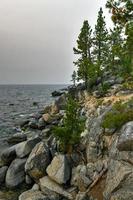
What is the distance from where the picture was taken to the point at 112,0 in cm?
2466

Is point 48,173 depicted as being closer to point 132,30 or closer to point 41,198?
point 41,198

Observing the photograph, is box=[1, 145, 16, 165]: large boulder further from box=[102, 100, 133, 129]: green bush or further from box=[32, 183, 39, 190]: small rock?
box=[102, 100, 133, 129]: green bush

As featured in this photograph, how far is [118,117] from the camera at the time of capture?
2047 cm

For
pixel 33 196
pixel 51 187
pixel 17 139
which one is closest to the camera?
pixel 33 196

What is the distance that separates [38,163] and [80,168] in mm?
3672

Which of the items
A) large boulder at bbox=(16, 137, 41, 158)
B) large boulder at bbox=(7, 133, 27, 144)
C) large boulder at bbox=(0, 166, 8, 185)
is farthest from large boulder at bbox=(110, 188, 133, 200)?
large boulder at bbox=(7, 133, 27, 144)

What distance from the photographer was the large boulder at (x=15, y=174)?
23328 mm

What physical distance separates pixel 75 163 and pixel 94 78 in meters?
33.8

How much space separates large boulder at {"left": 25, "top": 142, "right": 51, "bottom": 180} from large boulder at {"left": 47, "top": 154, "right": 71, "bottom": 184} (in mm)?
954

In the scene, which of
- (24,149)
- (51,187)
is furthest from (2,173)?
(51,187)

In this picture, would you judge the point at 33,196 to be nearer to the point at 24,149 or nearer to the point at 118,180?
the point at 118,180

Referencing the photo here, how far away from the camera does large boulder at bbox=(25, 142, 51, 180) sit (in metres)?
22.7

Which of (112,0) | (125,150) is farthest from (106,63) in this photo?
(125,150)

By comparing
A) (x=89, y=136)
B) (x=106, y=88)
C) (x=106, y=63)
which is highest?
(x=106, y=63)
